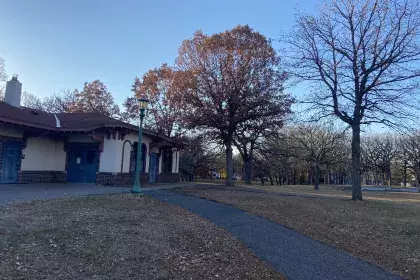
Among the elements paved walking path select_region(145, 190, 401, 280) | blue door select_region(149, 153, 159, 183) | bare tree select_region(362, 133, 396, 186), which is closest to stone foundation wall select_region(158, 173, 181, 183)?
blue door select_region(149, 153, 159, 183)

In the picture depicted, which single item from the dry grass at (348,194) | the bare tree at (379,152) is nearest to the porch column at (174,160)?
the dry grass at (348,194)

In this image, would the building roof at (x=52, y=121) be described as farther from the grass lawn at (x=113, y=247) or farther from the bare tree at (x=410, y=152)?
the bare tree at (x=410, y=152)

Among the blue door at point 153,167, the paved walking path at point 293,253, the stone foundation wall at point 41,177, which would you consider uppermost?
the blue door at point 153,167

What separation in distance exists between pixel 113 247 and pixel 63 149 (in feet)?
53.6

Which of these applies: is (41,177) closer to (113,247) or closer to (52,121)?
(52,121)

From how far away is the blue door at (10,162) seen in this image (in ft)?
57.7

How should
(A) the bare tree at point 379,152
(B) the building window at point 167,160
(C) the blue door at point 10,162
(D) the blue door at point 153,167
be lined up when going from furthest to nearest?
(A) the bare tree at point 379,152 < (B) the building window at point 167,160 < (D) the blue door at point 153,167 < (C) the blue door at point 10,162

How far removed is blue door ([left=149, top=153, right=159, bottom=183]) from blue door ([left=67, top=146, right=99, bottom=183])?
5049mm

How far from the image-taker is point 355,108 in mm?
17016

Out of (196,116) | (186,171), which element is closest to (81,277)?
(196,116)

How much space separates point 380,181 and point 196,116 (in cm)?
6611

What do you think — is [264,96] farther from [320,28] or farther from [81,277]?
[81,277]

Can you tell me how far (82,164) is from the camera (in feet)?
67.5

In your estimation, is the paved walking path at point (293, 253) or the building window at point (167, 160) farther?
the building window at point (167, 160)
